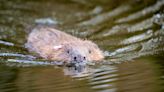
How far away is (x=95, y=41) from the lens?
8.31 metres

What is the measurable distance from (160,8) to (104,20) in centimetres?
127

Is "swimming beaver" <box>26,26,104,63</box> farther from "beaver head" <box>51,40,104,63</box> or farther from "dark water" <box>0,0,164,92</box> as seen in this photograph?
"dark water" <box>0,0,164,92</box>

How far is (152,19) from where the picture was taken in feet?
30.2

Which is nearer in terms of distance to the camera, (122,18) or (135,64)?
(135,64)

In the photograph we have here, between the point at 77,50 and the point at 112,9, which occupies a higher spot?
the point at 112,9

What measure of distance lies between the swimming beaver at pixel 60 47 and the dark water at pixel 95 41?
21cm

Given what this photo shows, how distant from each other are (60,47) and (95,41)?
4.15 ft

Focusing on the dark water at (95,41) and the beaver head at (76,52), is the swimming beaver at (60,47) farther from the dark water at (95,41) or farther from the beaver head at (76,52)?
the dark water at (95,41)

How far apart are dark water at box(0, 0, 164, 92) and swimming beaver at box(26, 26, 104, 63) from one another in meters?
0.21

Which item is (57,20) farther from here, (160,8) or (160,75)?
(160,75)

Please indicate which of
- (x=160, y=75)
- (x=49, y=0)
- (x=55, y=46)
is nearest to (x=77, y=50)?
(x=55, y=46)

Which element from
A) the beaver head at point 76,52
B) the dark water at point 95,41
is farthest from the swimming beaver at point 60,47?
the dark water at point 95,41

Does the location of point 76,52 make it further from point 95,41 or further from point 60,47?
point 95,41

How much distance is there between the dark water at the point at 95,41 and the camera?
5.06 meters
